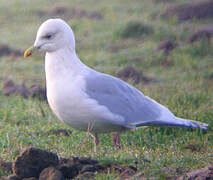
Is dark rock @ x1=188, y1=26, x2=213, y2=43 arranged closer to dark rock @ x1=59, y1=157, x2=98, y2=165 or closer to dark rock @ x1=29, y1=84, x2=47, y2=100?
dark rock @ x1=29, y1=84, x2=47, y2=100

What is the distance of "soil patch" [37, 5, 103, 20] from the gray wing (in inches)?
315

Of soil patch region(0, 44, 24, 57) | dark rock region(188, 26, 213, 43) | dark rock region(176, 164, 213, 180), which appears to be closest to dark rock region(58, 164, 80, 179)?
dark rock region(176, 164, 213, 180)

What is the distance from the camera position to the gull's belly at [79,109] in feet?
14.8

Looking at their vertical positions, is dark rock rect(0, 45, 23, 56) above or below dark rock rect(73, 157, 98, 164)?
below

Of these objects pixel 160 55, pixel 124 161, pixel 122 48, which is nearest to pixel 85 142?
pixel 124 161

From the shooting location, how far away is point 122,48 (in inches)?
413

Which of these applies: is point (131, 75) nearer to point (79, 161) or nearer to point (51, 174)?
point (79, 161)

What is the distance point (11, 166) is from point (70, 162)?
18.5 inches

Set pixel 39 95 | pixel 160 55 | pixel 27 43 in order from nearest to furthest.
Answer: pixel 39 95, pixel 160 55, pixel 27 43

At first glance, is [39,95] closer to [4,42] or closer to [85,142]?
[85,142]

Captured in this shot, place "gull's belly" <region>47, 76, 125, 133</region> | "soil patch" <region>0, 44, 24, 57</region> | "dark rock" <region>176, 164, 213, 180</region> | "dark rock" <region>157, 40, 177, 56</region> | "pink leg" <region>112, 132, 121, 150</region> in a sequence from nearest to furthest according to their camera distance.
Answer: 1. "dark rock" <region>176, 164, 213, 180</region>
2. "gull's belly" <region>47, 76, 125, 133</region>
3. "pink leg" <region>112, 132, 121, 150</region>
4. "dark rock" <region>157, 40, 177, 56</region>
5. "soil patch" <region>0, 44, 24, 57</region>

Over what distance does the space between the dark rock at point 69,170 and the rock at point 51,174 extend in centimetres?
10

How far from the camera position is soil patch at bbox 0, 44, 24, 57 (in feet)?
33.8

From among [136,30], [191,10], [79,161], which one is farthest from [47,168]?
[191,10]
